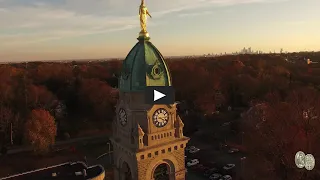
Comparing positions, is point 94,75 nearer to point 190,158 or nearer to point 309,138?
point 190,158

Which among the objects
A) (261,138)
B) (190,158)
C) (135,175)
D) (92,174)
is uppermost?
(135,175)

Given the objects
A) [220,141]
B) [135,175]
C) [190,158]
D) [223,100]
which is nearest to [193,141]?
[220,141]

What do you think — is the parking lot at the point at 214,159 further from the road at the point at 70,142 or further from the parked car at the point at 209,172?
the road at the point at 70,142

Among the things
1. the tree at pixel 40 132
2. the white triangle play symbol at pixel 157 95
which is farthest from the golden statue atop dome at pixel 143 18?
the tree at pixel 40 132

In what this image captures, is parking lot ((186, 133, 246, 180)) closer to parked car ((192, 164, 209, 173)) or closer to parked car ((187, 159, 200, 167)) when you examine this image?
parked car ((192, 164, 209, 173))

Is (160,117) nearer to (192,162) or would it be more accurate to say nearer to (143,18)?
(143,18)

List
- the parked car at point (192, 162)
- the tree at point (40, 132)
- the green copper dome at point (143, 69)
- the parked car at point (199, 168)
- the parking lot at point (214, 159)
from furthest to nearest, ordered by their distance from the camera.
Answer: the tree at point (40, 132) → the parked car at point (192, 162) → the parked car at point (199, 168) → the parking lot at point (214, 159) → the green copper dome at point (143, 69)
